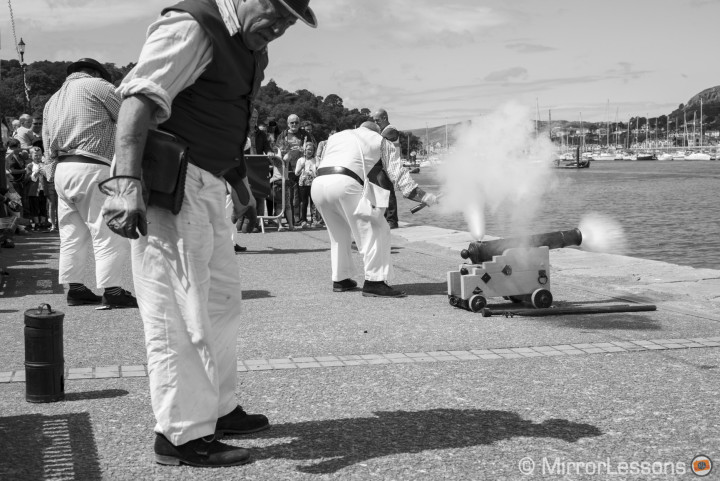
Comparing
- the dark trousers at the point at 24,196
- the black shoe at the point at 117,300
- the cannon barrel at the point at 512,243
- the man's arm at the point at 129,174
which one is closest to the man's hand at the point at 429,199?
the cannon barrel at the point at 512,243

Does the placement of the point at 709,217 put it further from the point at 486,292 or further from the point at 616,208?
the point at 486,292

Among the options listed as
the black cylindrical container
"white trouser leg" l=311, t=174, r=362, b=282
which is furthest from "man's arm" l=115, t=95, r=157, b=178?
"white trouser leg" l=311, t=174, r=362, b=282

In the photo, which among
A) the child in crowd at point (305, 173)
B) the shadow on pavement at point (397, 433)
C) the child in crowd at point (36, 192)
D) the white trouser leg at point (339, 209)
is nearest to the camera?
the shadow on pavement at point (397, 433)

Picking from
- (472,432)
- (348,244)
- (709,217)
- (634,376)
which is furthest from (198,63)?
(709,217)

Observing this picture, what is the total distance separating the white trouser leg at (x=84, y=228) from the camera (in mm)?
9258

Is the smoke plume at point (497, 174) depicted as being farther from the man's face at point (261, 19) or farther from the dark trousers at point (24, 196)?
the dark trousers at point (24, 196)

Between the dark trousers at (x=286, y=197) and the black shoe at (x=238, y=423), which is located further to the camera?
the dark trousers at (x=286, y=197)

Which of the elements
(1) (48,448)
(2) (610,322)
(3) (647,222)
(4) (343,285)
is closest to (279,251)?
(4) (343,285)

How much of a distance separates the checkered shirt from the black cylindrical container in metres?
3.84

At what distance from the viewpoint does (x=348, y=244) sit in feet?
35.3

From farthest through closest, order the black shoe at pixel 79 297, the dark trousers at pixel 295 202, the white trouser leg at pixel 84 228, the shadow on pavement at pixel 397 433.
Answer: the dark trousers at pixel 295 202, the black shoe at pixel 79 297, the white trouser leg at pixel 84 228, the shadow on pavement at pixel 397 433

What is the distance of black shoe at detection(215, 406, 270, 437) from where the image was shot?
489 centimetres

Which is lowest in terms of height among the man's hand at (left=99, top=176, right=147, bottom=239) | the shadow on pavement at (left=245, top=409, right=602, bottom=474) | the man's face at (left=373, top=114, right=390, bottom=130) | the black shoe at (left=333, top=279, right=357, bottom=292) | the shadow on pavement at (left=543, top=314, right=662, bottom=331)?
the shadow on pavement at (left=245, top=409, right=602, bottom=474)

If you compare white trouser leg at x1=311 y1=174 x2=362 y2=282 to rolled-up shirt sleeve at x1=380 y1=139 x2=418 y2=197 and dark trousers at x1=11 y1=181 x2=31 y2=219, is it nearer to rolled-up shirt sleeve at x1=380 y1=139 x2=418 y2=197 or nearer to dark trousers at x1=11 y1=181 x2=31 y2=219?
rolled-up shirt sleeve at x1=380 y1=139 x2=418 y2=197
